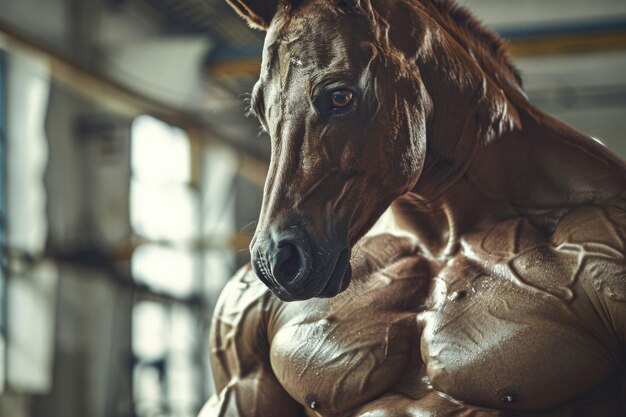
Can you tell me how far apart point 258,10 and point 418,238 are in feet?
1.03

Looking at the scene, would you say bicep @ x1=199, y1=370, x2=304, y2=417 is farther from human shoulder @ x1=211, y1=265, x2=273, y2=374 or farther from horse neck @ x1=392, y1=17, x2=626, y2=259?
horse neck @ x1=392, y1=17, x2=626, y2=259

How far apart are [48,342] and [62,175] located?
2.48ft

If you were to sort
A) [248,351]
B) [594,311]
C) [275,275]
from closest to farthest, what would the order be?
[275,275] < [594,311] < [248,351]

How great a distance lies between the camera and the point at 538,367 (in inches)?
38.4

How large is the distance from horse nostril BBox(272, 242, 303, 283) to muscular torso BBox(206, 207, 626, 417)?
20 centimetres

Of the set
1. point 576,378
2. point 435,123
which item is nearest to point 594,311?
point 576,378

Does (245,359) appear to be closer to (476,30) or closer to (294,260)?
(294,260)

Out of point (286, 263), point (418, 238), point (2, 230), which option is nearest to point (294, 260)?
point (286, 263)

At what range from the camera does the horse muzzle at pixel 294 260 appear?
893mm

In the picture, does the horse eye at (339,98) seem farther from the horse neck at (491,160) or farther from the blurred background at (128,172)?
the blurred background at (128,172)

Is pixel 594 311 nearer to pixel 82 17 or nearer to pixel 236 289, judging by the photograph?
pixel 236 289

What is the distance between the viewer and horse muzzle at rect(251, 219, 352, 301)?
893 mm

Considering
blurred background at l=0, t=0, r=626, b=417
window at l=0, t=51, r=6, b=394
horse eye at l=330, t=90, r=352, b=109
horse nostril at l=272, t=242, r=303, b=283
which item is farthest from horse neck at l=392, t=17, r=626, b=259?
window at l=0, t=51, r=6, b=394

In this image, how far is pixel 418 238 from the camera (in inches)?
45.5
